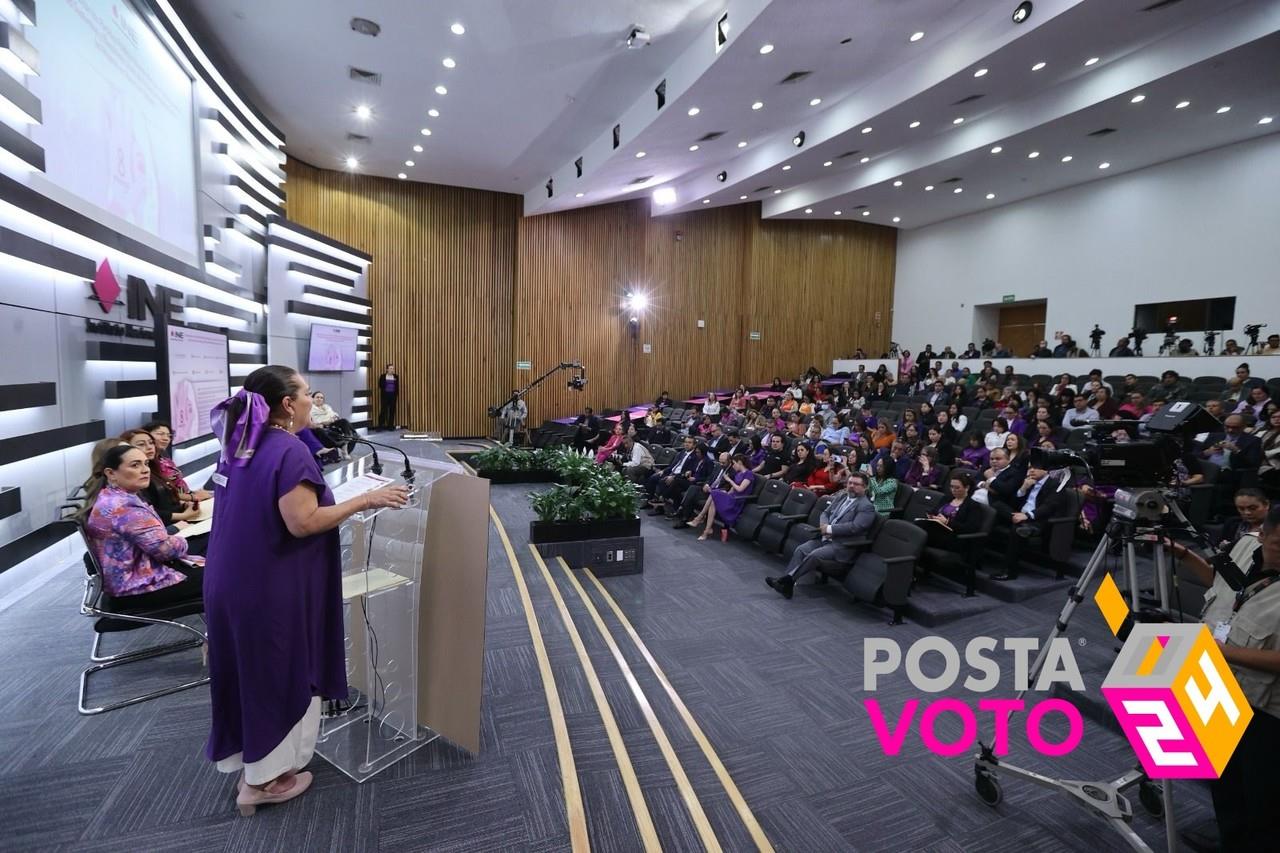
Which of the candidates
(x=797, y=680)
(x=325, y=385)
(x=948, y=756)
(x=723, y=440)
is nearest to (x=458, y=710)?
(x=797, y=680)

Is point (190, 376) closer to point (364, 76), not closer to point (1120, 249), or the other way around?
point (364, 76)

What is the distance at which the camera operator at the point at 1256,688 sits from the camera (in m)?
1.78

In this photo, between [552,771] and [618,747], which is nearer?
[552,771]

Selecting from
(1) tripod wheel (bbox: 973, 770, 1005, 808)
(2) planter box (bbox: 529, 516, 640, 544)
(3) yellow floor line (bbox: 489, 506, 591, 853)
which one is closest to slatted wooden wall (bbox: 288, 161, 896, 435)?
(2) planter box (bbox: 529, 516, 640, 544)

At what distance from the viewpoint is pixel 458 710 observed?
236 centimetres

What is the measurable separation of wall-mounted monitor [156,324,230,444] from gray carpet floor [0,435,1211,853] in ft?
8.49

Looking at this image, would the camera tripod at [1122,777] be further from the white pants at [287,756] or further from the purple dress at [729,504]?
the purple dress at [729,504]

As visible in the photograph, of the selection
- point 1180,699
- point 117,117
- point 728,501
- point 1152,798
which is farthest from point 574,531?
point 117,117

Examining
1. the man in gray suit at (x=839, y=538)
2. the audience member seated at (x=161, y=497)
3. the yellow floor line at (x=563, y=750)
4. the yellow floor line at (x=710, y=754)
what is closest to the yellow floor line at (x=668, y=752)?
the yellow floor line at (x=710, y=754)

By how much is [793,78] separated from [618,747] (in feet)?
27.1

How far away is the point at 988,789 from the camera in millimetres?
2361

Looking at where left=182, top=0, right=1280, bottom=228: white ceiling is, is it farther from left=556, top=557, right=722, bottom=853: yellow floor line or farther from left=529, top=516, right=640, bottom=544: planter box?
left=556, top=557, right=722, bottom=853: yellow floor line

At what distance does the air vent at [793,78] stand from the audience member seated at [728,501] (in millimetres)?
5045

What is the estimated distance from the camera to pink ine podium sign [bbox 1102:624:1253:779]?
189 centimetres
